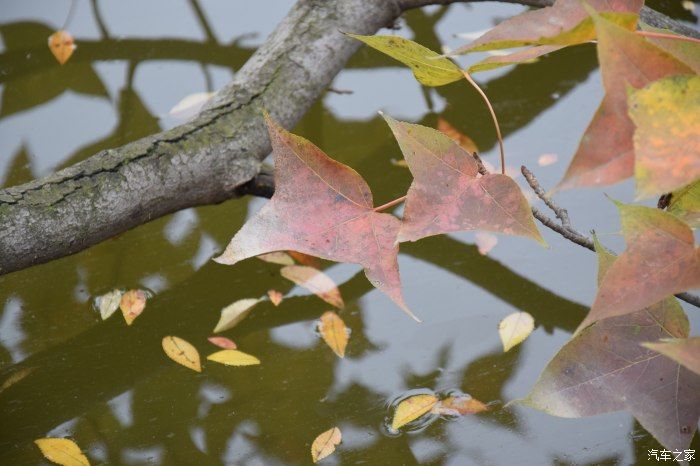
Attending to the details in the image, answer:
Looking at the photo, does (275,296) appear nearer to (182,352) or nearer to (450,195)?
(182,352)

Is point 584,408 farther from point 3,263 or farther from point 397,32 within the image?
point 397,32

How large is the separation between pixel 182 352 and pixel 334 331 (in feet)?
0.77

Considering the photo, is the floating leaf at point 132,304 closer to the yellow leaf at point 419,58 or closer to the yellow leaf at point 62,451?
the yellow leaf at point 62,451

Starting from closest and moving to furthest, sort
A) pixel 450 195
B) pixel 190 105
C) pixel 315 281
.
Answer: pixel 450 195
pixel 315 281
pixel 190 105

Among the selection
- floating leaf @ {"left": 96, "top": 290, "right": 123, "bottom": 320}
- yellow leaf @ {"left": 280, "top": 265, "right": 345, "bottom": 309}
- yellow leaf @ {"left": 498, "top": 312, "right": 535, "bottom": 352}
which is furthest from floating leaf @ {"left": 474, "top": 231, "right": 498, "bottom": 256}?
floating leaf @ {"left": 96, "top": 290, "right": 123, "bottom": 320}

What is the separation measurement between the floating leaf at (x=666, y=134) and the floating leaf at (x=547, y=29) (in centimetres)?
7

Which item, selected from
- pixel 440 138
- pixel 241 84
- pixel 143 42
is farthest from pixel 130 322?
pixel 143 42

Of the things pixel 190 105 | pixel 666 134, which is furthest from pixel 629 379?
pixel 190 105

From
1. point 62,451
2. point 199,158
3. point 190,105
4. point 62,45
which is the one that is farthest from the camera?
point 62,45

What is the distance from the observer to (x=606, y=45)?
49 centimetres

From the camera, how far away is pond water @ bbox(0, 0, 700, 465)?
3.15ft

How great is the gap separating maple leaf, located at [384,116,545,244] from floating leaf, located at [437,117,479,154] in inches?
29.5

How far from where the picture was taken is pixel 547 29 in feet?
1.80

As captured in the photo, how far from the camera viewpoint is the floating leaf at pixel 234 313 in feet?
3.67
